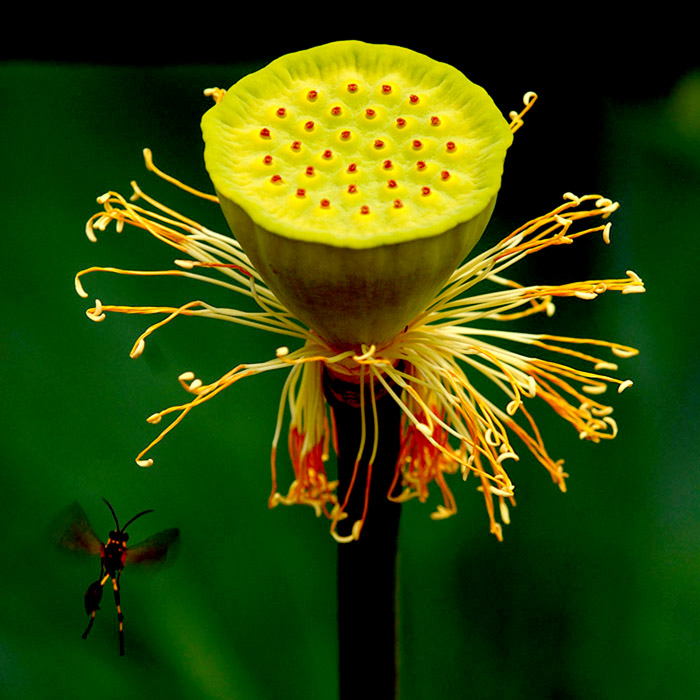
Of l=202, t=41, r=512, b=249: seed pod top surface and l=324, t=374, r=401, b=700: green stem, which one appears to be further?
l=324, t=374, r=401, b=700: green stem

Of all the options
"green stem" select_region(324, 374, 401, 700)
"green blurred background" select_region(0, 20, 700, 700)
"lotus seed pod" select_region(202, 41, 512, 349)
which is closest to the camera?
"lotus seed pod" select_region(202, 41, 512, 349)

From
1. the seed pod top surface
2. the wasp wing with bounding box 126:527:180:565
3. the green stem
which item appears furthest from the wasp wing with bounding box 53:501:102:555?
the seed pod top surface

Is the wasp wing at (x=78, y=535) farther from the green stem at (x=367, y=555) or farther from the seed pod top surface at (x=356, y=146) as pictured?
the seed pod top surface at (x=356, y=146)

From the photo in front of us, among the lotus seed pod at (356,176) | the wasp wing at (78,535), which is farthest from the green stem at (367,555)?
the wasp wing at (78,535)

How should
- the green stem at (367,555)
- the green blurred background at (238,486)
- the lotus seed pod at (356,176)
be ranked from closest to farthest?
the lotus seed pod at (356,176) < the green stem at (367,555) < the green blurred background at (238,486)

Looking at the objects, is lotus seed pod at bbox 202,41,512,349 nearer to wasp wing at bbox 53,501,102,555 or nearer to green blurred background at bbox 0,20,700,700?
wasp wing at bbox 53,501,102,555

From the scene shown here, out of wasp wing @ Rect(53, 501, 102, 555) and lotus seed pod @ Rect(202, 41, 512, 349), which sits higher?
lotus seed pod @ Rect(202, 41, 512, 349)

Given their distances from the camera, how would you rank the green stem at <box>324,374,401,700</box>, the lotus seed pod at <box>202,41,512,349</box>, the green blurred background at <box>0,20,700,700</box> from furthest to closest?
the green blurred background at <box>0,20,700,700</box> → the green stem at <box>324,374,401,700</box> → the lotus seed pod at <box>202,41,512,349</box>
